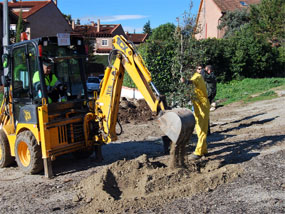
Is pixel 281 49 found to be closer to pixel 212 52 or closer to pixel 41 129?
pixel 212 52

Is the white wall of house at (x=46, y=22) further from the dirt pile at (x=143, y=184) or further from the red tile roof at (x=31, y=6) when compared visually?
the dirt pile at (x=143, y=184)

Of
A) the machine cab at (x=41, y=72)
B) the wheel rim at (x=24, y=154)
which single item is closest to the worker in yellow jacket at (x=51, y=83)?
the machine cab at (x=41, y=72)

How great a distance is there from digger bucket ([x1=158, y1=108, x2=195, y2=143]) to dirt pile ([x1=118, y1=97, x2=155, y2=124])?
717cm

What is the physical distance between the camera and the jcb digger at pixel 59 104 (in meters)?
6.44

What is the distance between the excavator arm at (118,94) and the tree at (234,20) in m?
29.5

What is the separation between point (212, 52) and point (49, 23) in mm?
25562

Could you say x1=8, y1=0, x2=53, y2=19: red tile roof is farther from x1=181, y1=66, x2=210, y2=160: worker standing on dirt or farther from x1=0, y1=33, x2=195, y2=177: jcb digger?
x1=181, y1=66, x2=210, y2=160: worker standing on dirt

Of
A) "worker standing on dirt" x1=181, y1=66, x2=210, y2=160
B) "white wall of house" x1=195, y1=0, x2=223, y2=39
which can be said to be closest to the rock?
"worker standing on dirt" x1=181, y1=66, x2=210, y2=160

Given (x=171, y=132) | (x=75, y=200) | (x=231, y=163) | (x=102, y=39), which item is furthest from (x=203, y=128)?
(x=102, y=39)

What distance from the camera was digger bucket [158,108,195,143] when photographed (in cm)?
568

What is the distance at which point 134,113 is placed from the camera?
46.9 feet

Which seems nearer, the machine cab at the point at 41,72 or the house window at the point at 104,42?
the machine cab at the point at 41,72

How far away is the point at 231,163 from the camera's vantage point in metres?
6.55

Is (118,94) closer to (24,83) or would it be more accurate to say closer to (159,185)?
(24,83)
